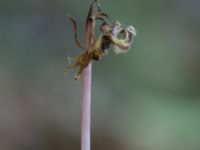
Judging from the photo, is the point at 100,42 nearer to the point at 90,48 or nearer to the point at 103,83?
the point at 90,48

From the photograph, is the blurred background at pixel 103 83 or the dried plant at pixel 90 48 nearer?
the dried plant at pixel 90 48

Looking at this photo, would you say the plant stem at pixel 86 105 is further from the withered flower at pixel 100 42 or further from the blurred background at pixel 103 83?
the blurred background at pixel 103 83

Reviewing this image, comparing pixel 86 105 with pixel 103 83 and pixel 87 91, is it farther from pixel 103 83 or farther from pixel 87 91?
pixel 103 83

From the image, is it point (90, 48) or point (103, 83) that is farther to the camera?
point (103, 83)

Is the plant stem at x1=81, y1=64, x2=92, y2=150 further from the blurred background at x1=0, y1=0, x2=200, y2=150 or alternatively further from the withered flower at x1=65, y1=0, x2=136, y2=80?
the blurred background at x1=0, y1=0, x2=200, y2=150

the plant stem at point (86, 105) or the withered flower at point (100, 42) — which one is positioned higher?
the withered flower at point (100, 42)

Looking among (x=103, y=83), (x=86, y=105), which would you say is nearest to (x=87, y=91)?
(x=86, y=105)

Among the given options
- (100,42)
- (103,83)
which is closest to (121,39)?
(100,42)

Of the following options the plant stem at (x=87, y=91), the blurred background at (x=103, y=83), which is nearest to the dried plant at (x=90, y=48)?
the plant stem at (x=87, y=91)

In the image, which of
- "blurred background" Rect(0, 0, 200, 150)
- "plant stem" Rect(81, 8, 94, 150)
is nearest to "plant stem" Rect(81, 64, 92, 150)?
"plant stem" Rect(81, 8, 94, 150)
